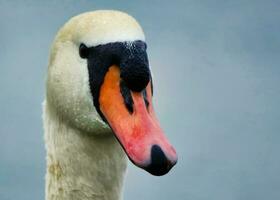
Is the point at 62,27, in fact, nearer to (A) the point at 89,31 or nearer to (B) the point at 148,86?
(A) the point at 89,31

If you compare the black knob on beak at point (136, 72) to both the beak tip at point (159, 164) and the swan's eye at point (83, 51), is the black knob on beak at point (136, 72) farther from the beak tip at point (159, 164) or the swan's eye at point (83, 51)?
the beak tip at point (159, 164)

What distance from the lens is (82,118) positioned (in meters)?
9.39

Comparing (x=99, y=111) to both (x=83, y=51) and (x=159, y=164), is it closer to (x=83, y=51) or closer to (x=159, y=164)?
(x=83, y=51)

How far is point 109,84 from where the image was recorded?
909cm

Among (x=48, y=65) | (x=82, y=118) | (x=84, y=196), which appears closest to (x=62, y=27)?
(x=48, y=65)

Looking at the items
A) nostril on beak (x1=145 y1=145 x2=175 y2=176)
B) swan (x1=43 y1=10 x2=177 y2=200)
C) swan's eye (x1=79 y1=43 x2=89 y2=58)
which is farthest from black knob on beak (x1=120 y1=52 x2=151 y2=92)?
nostril on beak (x1=145 y1=145 x2=175 y2=176)

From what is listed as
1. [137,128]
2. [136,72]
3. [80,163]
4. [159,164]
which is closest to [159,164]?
[159,164]

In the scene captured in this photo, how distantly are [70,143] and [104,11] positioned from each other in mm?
1359

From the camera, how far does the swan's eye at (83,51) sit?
9.42 meters

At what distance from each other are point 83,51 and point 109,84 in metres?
0.57

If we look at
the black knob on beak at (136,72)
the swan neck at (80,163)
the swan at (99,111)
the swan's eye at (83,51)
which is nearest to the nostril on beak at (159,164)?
the swan at (99,111)

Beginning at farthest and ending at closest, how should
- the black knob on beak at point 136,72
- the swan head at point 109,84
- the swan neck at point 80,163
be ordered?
the swan neck at point 80,163, the black knob on beak at point 136,72, the swan head at point 109,84

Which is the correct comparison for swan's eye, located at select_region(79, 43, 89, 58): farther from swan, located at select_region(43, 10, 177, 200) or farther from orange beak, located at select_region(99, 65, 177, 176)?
orange beak, located at select_region(99, 65, 177, 176)

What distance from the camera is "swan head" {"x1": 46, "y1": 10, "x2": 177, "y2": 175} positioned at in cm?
843
